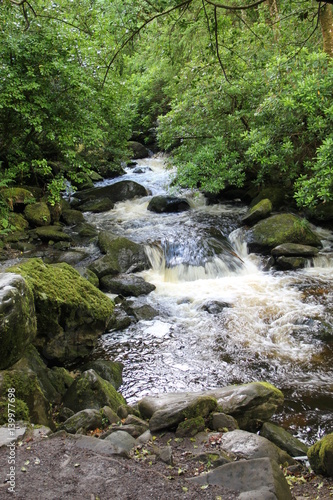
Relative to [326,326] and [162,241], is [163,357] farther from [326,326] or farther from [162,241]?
[162,241]

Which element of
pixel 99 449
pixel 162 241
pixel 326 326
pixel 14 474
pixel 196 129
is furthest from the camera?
pixel 196 129

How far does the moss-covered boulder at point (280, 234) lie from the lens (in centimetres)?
1120

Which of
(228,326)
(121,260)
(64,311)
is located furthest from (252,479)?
(121,260)

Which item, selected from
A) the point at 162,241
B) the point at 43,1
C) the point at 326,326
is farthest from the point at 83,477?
the point at 43,1

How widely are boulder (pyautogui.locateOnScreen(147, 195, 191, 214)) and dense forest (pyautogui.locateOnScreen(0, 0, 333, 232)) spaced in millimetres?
1650

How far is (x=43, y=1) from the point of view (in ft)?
34.8

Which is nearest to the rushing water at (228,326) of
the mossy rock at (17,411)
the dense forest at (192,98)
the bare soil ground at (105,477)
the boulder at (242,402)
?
the boulder at (242,402)

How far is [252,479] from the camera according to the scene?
299 cm

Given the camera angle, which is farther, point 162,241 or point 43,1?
point 162,241

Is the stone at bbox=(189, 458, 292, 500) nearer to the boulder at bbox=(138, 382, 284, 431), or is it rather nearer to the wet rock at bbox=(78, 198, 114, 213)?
the boulder at bbox=(138, 382, 284, 431)

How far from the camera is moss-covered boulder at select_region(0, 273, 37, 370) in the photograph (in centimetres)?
439

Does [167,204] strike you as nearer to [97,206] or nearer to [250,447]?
[97,206]

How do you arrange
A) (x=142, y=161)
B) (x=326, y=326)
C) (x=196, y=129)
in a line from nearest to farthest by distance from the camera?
(x=326, y=326)
(x=196, y=129)
(x=142, y=161)

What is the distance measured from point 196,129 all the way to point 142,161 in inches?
362
